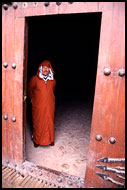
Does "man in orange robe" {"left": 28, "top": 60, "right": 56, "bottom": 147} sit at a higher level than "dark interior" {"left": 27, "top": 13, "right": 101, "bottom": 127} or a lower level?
lower

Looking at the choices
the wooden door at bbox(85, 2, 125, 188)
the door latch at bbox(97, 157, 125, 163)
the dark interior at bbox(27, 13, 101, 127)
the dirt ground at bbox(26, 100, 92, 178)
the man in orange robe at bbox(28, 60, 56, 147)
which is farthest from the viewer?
the dark interior at bbox(27, 13, 101, 127)

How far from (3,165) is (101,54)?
1.97 metres

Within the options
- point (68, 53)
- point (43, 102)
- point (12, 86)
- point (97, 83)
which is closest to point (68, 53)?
point (68, 53)

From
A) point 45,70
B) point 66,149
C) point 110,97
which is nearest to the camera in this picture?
point 110,97

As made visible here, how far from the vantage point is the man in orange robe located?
248cm

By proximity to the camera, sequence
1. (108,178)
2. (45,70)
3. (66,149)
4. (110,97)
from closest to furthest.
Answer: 1. (110,97)
2. (108,178)
3. (45,70)
4. (66,149)

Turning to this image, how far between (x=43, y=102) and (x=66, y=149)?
3.10 ft

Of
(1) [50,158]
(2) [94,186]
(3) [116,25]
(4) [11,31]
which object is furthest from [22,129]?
(3) [116,25]

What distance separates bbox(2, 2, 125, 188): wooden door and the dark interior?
2.07 meters

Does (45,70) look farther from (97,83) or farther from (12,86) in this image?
(97,83)

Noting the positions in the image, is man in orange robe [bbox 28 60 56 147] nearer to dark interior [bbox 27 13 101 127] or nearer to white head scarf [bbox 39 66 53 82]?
white head scarf [bbox 39 66 53 82]

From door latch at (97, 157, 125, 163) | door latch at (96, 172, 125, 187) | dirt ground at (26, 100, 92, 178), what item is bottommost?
dirt ground at (26, 100, 92, 178)

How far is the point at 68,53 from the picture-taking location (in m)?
6.77

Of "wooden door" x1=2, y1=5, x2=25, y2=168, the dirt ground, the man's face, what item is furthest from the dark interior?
"wooden door" x1=2, y1=5, x2=25, y2=168
